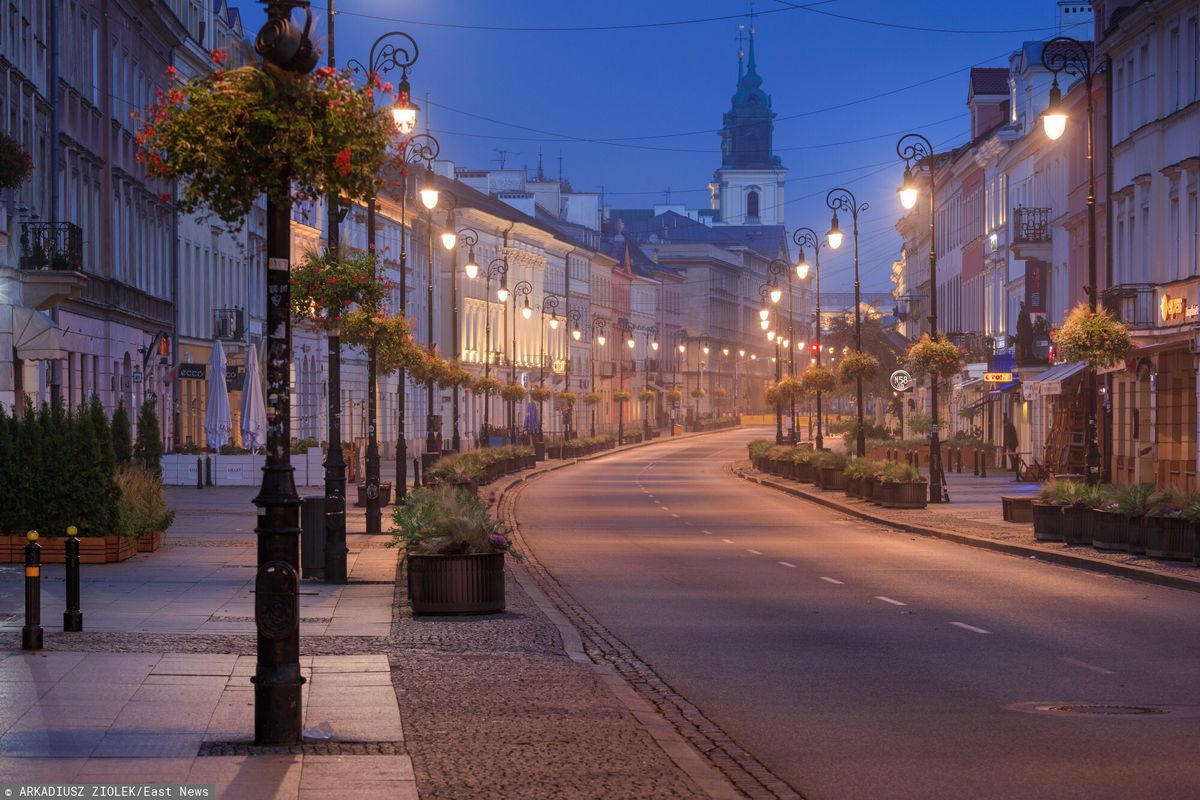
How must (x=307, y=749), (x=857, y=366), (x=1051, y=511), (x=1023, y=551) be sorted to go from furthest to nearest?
(x=857, y=366)
(x=1051, y=511)
(x=1023, y=551)
(x=307, y=749)

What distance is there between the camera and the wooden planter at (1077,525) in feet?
96.2

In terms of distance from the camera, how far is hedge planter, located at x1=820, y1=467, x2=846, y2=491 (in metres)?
53.3

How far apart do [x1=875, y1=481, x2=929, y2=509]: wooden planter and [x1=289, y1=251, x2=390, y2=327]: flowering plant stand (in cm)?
1620

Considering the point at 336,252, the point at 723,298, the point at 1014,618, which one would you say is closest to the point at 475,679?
the point at 1014,618

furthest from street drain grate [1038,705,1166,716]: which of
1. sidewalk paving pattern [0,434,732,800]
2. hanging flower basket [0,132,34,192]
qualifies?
hanging flower basket [0,132,34,192]

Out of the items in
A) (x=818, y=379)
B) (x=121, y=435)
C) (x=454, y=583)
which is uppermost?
(x=818, y=379)

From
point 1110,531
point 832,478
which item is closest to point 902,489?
point 832,478

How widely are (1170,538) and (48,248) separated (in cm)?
2263

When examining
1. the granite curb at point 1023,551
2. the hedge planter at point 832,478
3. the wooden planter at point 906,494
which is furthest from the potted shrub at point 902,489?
the hedge planter at point 832,478

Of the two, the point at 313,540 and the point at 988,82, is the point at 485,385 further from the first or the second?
the point at 313,540

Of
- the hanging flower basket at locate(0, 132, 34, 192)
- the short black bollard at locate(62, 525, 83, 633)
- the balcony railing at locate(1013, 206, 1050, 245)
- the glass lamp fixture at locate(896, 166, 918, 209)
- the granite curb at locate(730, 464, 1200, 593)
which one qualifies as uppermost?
the balcony railing at locate(1013, 206, 1050, 245)

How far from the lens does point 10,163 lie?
31859mm

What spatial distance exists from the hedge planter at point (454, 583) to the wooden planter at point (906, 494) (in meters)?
25.3

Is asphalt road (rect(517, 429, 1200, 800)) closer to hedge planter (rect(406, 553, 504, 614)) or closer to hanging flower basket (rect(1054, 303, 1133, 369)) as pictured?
hedge planter (rect(406, 553, 504, 614))
